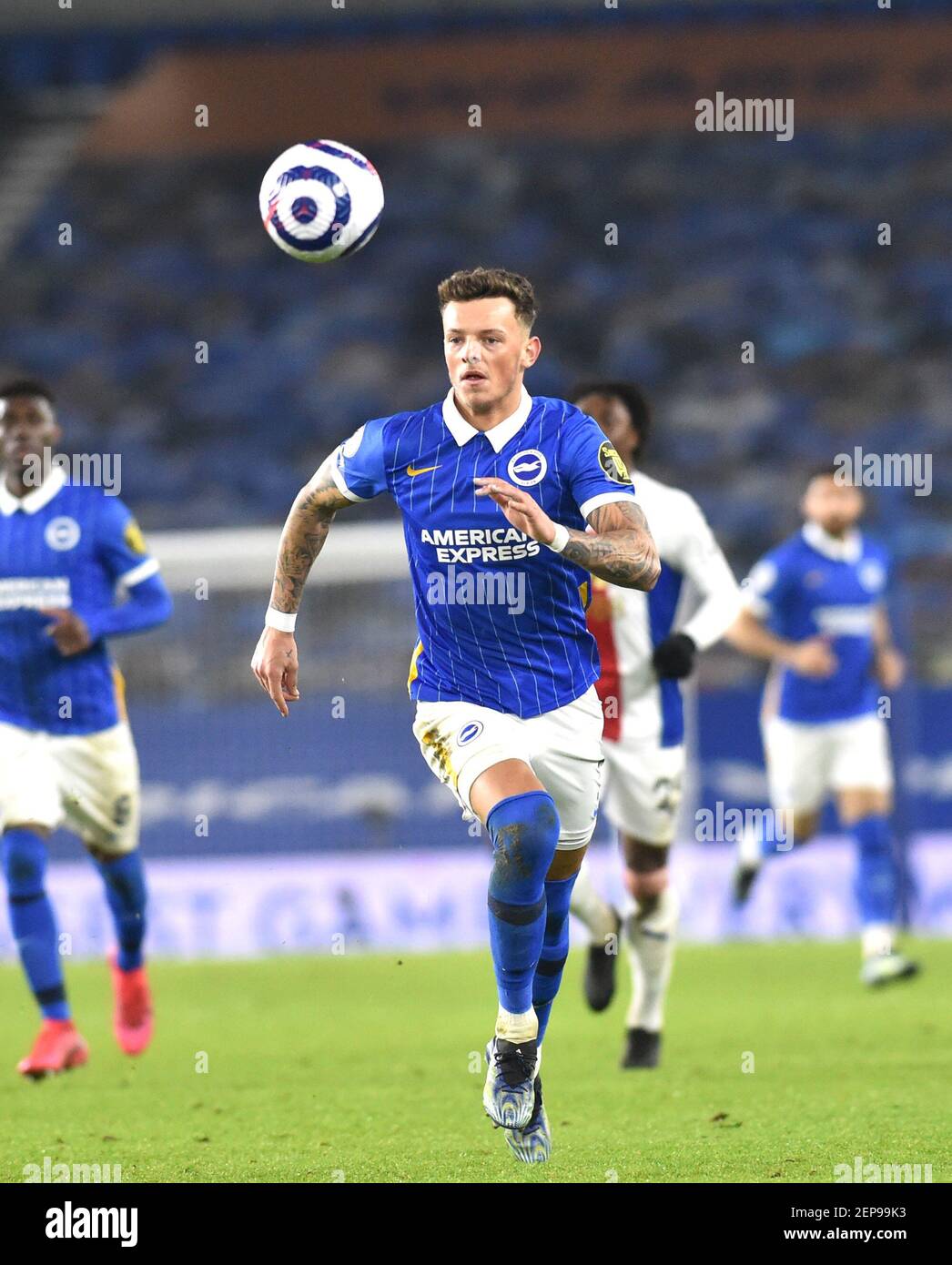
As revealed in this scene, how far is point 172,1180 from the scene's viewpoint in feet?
17.7

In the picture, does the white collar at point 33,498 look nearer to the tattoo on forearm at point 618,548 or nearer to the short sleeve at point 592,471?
the short sleeve at point 592,471

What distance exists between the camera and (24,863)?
27.5 ft

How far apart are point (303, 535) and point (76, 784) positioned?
294 cm

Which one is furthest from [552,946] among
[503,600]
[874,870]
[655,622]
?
[874,870]

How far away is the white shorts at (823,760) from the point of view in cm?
1185

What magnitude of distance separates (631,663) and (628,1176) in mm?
3303

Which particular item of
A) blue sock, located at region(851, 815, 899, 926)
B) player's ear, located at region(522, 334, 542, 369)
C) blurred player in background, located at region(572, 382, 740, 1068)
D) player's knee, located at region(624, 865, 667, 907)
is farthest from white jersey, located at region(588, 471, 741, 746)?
blue sock, located at region(851, 815, 899, 926)

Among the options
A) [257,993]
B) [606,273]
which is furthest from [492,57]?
[257,993]

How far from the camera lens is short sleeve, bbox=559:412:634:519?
5.69m

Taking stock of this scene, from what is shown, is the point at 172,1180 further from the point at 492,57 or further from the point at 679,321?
the point at 492,57

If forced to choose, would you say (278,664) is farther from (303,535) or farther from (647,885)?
(647,885)

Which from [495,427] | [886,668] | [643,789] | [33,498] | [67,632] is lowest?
[643,789]

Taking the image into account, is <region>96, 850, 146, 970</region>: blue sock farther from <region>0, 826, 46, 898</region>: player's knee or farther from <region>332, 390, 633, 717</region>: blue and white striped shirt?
<region>332, 390, 633, 717</region>: blue and white striped shirt

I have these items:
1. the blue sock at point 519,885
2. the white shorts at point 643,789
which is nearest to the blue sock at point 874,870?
the white shorts at point 643,789
